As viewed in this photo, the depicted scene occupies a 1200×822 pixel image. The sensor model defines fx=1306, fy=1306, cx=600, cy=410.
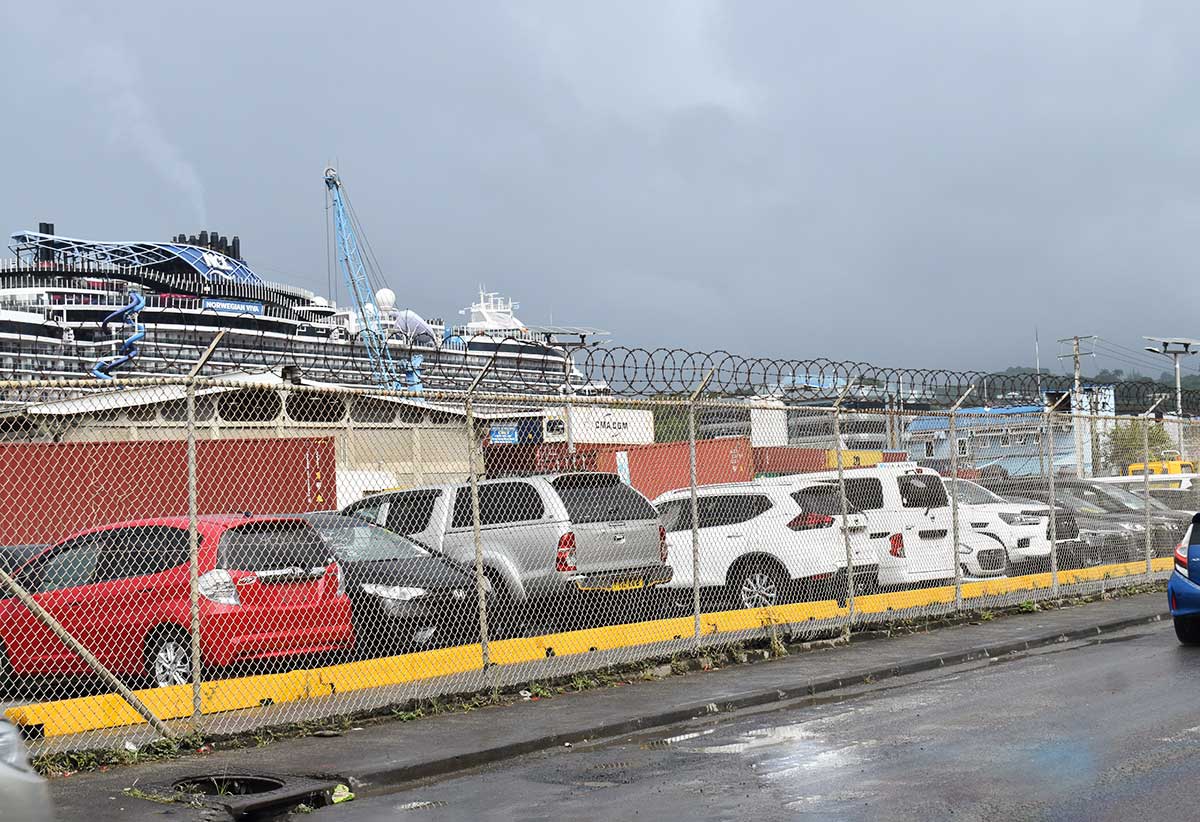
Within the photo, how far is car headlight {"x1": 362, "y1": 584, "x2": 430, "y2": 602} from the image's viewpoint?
1089cm

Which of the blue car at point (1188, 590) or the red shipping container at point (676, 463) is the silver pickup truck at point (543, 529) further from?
the red shipping container at point (676, 463)

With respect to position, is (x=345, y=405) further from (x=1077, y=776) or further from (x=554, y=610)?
(x=1077, y=776)

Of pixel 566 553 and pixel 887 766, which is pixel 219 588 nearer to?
pixel 566 553

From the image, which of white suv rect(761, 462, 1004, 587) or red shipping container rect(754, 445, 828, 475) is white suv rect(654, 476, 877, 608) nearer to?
white suv rect(761, 462, 1004, 587)

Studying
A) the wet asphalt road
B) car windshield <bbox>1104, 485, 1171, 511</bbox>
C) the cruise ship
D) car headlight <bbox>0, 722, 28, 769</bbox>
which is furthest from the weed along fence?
the cruise ship

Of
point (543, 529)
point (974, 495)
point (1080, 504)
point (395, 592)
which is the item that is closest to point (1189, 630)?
point (974, 495)

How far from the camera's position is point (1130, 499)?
72.3 feet

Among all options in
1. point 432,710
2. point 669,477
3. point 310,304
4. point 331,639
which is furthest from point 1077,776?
point 310,304

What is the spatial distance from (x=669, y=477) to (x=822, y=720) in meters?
13.0

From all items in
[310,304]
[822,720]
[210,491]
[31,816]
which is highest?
[310,304]

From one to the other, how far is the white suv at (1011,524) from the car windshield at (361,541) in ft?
27.8

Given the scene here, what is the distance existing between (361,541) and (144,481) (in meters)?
3.05

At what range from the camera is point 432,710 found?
9.95 m

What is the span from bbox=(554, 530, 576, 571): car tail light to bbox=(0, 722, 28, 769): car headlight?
24.4 ft
